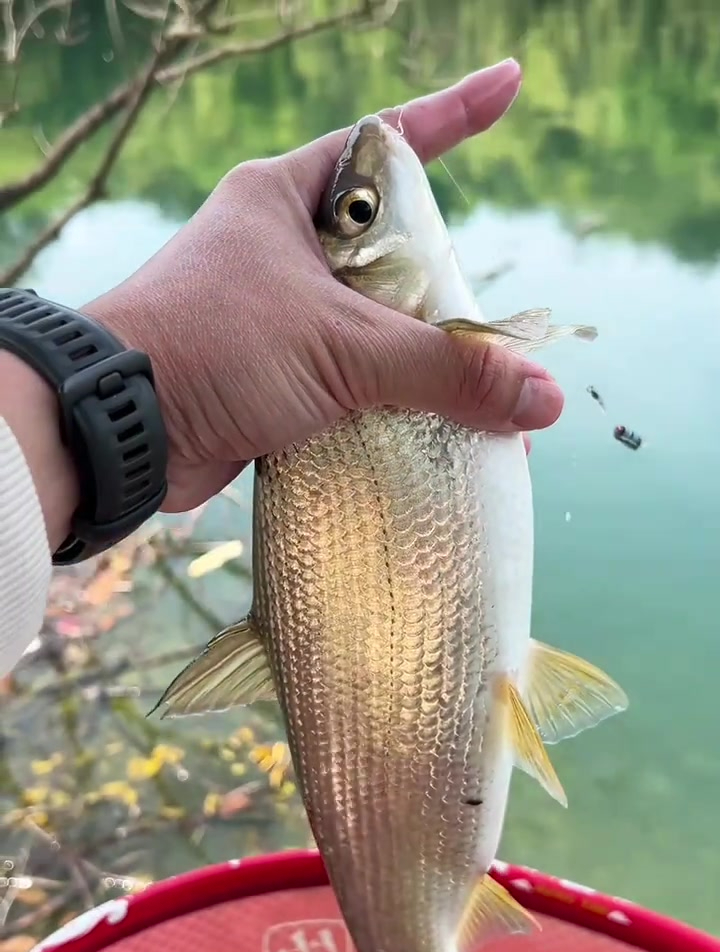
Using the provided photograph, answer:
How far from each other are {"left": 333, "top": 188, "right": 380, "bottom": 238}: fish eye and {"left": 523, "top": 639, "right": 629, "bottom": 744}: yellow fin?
0.39 metres

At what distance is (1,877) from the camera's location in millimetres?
1452

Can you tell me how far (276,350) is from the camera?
0.68 m

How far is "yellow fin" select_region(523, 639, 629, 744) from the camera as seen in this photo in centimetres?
78

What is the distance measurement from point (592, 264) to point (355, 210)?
4.24 feet

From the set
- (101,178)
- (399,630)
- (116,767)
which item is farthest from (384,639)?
(101,178)

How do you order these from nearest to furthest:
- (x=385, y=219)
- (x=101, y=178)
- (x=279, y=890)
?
(x=385, y=219), (x=279, y=890), (x=101, y=178)

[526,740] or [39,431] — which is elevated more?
[39,431]

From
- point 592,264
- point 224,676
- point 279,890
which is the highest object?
point 224,676

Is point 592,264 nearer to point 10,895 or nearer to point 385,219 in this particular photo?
point 385,219

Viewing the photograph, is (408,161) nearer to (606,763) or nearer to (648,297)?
(606,763)

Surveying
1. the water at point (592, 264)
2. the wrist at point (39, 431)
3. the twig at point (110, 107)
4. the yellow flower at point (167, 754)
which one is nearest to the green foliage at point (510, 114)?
the water at point (592, 264)

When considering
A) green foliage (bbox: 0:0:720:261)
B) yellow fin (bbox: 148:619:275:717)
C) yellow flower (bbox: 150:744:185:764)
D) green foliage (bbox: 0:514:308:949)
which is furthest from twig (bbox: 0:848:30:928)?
green foliage (bbox: 0:0:720:261)

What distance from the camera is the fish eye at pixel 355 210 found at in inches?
27.6

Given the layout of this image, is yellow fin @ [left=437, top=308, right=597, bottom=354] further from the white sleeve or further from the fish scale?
the white sleeve
